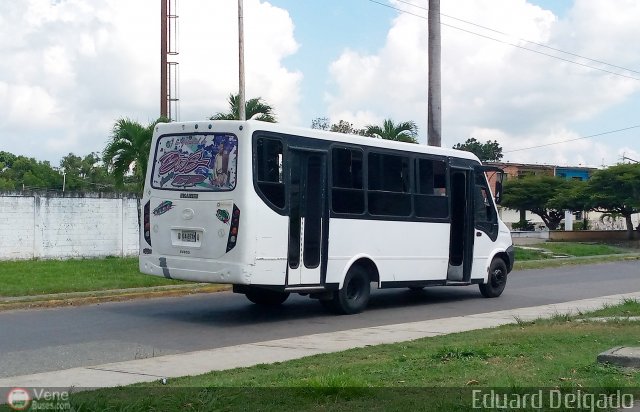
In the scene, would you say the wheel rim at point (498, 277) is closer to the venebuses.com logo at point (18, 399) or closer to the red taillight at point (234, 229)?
the red taillight at point (234, 229)

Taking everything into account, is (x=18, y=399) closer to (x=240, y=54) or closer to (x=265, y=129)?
(x=265, y=129)

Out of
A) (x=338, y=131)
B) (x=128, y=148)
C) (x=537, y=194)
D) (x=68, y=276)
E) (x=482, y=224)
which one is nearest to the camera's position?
(x=482, y=224)

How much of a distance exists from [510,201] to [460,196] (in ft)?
140

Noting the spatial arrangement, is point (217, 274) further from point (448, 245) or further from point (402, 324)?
point (448, 245)

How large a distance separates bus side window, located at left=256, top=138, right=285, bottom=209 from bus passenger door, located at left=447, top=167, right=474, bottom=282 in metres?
5.06

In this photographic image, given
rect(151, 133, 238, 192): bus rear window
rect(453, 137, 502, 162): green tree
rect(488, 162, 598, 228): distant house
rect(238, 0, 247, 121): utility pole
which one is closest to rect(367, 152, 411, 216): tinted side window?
rect(151, 133, 238, 192): bus rear window

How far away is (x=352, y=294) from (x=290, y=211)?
7.78ft

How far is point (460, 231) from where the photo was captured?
1788 centimetres

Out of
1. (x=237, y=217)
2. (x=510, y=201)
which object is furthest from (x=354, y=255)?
(x=510, y=201)

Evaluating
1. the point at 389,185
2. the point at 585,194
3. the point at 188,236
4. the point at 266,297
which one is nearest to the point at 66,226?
the point at 266,297

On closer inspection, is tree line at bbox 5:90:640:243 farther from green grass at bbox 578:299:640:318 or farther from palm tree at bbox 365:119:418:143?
green grass at bbox 578:299:640:318

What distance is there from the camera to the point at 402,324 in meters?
14.1

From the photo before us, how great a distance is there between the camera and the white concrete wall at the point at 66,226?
22.0m

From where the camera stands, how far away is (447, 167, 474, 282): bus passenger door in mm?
17797
